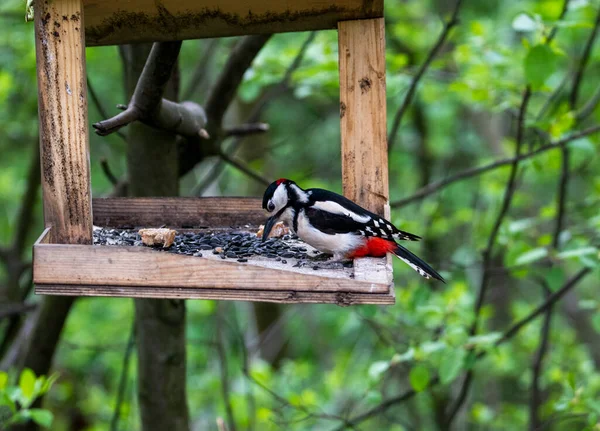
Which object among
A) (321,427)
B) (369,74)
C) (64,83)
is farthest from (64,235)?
(321,427)

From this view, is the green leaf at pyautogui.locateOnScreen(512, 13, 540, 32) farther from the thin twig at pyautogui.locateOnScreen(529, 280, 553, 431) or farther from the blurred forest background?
the thin twig at pyautogui.locateOnScreen(529, 280, 553, 431)

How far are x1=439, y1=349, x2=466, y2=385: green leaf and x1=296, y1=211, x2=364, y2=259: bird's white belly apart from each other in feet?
4.31

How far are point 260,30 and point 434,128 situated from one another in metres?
6.78

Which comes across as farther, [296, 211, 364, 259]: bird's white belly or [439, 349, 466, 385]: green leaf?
[439, 349, 466, 385]: green leaf

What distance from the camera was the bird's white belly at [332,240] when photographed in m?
2.58

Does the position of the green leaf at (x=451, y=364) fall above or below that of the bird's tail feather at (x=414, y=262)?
below

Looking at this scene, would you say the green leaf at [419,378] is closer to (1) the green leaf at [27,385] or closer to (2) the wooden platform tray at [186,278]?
(2) the wooden platform tray at [186,278]

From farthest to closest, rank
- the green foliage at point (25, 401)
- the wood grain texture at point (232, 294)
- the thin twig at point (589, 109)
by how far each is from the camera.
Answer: the thin twig at point (589, 109)
the green foliage at point (25, 401)
the wood grain texture at point (232, 294)

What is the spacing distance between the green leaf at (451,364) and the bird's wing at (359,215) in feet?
3.86

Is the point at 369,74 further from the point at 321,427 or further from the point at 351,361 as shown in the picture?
the point at 351,361

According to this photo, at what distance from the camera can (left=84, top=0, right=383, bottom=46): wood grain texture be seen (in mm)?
2662

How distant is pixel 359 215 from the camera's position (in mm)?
2635

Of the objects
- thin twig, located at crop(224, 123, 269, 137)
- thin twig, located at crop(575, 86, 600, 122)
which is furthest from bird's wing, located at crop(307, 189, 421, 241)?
thin twig, located at crop(575, 86, 600, 122)

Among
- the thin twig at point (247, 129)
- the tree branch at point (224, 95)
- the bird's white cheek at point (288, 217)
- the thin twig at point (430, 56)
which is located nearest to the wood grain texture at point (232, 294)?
the bird's white cheek at point (288, 217)
